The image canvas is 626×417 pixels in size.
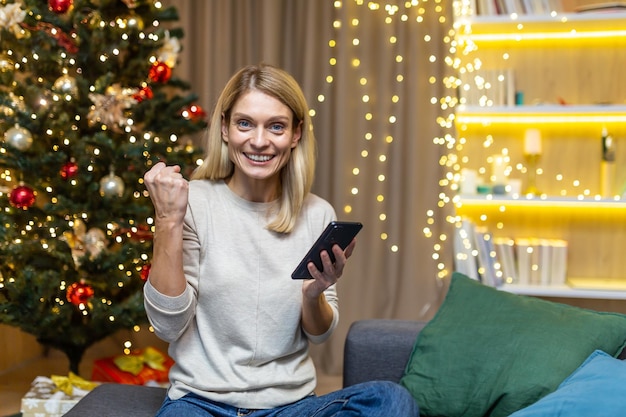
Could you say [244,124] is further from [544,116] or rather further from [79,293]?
[544,116]

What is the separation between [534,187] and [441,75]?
733mm

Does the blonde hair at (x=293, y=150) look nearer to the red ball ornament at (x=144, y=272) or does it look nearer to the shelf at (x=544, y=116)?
the red ball ornament at (x=144, y=272)

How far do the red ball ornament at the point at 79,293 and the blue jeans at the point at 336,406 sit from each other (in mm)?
1139

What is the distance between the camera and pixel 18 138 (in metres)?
2.58

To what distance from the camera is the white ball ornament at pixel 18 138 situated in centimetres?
258

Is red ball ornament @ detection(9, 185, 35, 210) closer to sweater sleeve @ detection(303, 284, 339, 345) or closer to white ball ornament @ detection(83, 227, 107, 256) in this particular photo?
white ball ornament @ detection(83, 227, 107, 256)

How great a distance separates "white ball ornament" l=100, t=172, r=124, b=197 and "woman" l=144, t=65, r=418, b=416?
97cm

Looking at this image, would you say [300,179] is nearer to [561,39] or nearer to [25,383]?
[561,39]

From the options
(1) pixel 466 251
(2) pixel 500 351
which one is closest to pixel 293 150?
(2) pixel 500 351

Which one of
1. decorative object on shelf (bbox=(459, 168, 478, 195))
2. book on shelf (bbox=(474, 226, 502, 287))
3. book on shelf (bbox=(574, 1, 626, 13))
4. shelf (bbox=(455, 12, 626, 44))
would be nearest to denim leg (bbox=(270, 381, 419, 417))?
book on shelf (bbox=(474, 226, 502, 287))

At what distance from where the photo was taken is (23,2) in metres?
2.68

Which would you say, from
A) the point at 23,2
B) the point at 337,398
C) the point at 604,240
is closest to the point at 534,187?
the point at 604,240

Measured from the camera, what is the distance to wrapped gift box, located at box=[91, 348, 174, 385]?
2896 mm

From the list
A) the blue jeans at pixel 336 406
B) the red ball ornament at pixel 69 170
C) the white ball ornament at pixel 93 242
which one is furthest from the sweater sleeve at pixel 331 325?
the red ball ornament at pixel 69 170
